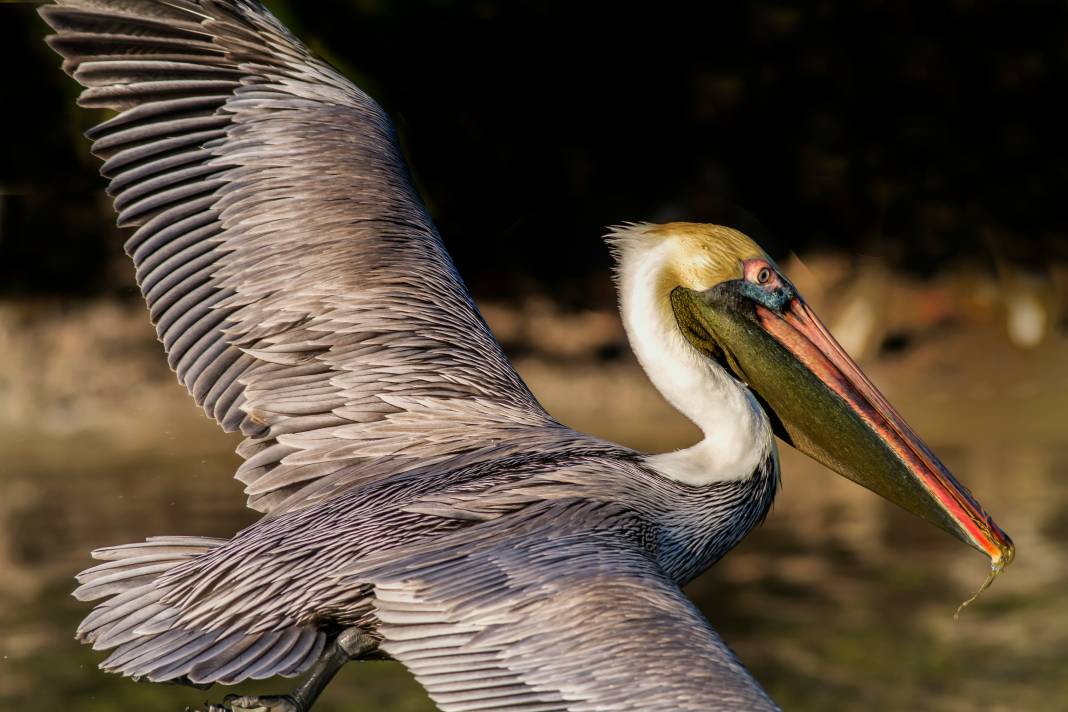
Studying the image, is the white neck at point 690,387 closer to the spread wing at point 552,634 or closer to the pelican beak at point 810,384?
the pelican beak at point 810,384

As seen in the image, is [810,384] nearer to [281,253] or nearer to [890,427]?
[890,427]

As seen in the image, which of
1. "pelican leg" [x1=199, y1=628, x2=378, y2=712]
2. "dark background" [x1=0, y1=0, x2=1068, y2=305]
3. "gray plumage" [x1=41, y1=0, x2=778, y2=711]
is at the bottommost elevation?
"pelican leg" [x1=199, y1=628, x2=378, y2=712]

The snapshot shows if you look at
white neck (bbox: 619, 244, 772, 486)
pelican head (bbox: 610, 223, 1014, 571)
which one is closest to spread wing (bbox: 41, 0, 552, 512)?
white neck (bbox: 619, 244, 772, 486)

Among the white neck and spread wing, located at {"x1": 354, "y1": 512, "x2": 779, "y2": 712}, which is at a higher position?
the white neck

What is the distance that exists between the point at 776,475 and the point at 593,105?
851cm

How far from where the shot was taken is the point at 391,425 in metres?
4.64

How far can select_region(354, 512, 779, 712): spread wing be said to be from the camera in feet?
11.4

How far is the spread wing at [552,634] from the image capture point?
3.47 meters

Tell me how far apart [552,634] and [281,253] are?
180 centimetres

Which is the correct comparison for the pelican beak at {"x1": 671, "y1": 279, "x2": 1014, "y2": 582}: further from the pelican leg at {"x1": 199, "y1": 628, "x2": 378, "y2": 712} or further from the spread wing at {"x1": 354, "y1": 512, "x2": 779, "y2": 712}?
the pelican leg at {"x1": 199, "y1": 628, "x2": 378, "y2": 712}

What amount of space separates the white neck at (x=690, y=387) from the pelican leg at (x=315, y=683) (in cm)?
96

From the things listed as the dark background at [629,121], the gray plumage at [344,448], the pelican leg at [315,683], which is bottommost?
the pelican leg at [315,683]

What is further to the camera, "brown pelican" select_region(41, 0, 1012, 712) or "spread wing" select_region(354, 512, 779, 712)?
"brown pelican" select_region(41, 0, 1012, 712)

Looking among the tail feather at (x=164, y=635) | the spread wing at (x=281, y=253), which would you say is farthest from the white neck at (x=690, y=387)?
the tail feather at (x=164, y=635)
